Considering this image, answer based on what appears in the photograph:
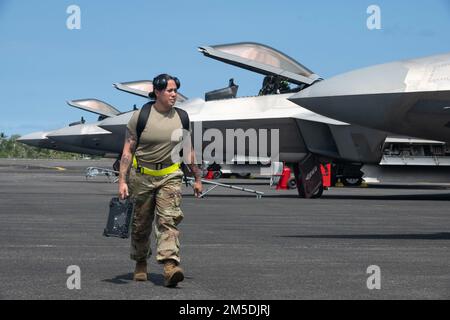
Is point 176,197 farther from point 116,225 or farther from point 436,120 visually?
point 436,120

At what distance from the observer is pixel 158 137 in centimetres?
750

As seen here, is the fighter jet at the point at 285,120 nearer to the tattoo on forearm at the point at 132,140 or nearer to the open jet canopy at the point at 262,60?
the open jet canopy at the point at 262,60

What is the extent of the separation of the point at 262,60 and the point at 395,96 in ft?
30.2

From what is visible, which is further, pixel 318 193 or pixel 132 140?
pixel 318 193

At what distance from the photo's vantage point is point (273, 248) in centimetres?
1023

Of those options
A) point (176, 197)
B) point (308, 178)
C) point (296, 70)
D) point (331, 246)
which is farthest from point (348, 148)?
point (176, 197)

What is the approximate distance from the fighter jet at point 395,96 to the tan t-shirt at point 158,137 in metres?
8.19

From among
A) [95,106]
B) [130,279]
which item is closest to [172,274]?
[130,279]

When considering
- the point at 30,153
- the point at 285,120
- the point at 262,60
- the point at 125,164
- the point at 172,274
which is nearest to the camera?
the point at 172,274

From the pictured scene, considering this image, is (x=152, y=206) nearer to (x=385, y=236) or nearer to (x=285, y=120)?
(x=385, y=236)

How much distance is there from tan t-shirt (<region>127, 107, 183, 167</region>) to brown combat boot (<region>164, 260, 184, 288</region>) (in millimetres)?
928

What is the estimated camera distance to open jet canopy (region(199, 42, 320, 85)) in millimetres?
23828

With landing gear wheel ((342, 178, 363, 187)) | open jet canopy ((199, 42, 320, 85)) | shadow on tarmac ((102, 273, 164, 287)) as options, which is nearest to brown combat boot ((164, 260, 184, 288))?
shadow on tarmac ((102, 273, 164, 287))
